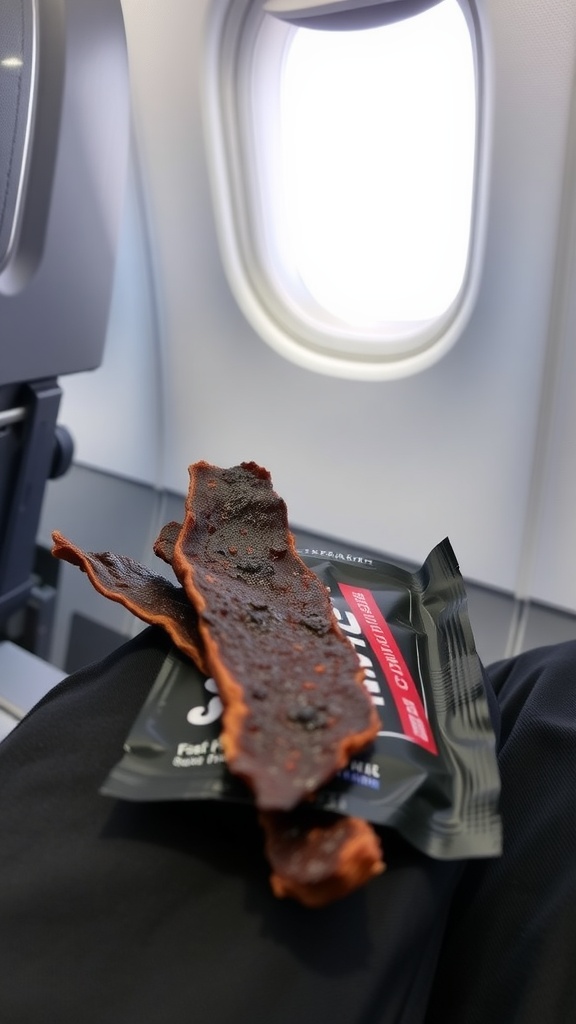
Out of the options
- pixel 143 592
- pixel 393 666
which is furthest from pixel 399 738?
pixel 143 592

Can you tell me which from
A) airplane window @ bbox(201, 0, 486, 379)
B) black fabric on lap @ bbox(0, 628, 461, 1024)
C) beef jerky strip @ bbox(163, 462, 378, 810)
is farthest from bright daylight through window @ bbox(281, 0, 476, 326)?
black fabric on lap @ bbox(0, 628, 461, 1024)

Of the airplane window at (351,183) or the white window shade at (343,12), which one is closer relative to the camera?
the white window shade at (343,12)

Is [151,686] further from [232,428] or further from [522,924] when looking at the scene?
[232,428]

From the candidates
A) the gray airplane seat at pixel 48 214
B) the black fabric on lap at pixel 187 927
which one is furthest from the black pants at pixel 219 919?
the gray airplane seat at pixel 48 214

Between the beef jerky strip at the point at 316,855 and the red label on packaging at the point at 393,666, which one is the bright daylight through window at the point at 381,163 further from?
the beef jerky strip at the point at 316,855

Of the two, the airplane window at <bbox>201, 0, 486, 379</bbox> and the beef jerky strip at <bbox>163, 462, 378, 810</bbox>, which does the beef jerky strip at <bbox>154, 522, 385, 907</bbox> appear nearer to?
the beef jerky strip at <bbox>163, 462, 378, 810</bbox>

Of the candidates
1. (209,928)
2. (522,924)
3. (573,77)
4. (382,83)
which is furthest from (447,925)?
(382,83)
